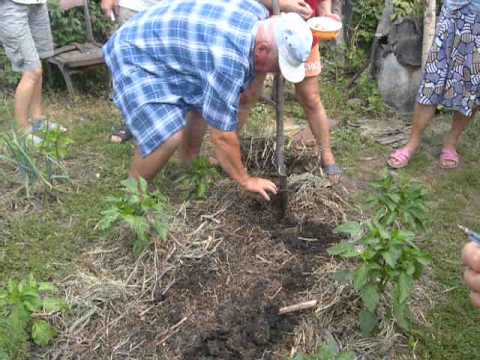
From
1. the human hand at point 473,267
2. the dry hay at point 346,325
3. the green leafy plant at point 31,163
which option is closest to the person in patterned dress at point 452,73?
the dry hay at point 346,325

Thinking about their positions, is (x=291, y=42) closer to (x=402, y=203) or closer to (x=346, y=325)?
(x=402, y=203)

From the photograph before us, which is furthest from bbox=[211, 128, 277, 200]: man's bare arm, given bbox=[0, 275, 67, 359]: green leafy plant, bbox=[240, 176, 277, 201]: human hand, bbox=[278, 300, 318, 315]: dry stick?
bbox=[0, 275, 67, 359]: green leafy plant

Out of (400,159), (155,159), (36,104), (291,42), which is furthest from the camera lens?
(36,104)

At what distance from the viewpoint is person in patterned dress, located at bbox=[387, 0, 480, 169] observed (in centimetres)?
385

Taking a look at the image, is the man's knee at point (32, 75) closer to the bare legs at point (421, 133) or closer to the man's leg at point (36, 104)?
the man's leg at point (36, 104)

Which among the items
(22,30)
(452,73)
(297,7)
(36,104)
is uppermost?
(297,7)

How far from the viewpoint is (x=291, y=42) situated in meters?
2.78

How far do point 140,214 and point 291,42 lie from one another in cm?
112

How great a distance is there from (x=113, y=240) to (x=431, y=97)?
2378 millimetres

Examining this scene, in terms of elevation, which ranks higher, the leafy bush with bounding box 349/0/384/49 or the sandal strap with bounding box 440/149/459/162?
the leafy bush with bounding box 349/0/384/49

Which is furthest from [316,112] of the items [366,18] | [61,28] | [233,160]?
[61,28]

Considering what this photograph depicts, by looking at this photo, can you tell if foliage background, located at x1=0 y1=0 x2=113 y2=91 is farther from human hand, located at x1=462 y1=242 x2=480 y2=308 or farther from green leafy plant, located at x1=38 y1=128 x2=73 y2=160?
human hand, located at x1=462 y1=242 x2=480 y2=308

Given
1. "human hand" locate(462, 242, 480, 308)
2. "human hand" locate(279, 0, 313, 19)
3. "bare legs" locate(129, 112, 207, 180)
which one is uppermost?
"human hand" locate(279, 0, 313, 19)

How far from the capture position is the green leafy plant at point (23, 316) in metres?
2.46
